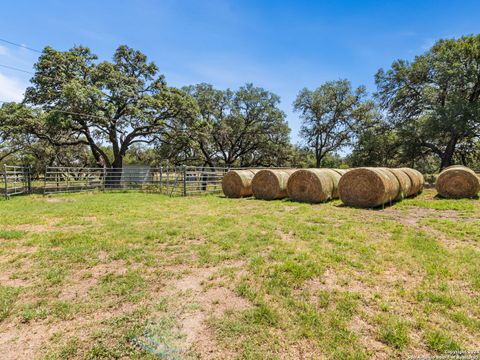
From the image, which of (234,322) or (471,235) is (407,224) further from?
(234,322)

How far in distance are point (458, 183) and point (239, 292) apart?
11.2 meters

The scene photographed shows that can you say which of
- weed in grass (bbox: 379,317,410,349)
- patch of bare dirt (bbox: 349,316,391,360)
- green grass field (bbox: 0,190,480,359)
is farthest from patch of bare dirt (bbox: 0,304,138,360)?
weed in grass (bbox: 379,317,410,349)

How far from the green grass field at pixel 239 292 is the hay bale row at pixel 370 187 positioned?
9.54ft

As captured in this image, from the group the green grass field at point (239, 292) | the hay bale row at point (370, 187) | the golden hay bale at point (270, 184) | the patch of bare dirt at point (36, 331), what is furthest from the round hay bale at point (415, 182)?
the patch of bare dirt at point (36, 331)

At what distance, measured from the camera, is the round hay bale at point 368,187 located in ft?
27.6

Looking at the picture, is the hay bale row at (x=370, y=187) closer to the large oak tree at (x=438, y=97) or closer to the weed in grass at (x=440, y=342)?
the weed in grass at (x=440, y=342)

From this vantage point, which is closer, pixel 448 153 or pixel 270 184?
pixel 270 184

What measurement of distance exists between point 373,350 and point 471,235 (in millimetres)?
4532

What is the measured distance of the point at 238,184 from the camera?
1253cm

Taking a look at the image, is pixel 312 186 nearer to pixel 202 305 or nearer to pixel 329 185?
pixel 329 185

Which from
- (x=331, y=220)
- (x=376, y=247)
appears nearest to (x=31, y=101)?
(x=331, y=220)

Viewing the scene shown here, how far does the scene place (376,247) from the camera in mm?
4367

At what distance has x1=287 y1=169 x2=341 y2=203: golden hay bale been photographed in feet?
32.3

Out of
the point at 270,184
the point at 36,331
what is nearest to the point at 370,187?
the point at 270,184
